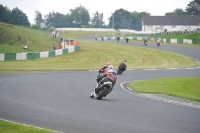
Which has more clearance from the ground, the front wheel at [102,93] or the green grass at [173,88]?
the front wheel at [102,93]

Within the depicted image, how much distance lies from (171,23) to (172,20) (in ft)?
4.38

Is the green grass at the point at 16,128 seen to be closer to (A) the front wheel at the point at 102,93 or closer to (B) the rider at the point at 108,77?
(A) the front wheel at the point at 102,93

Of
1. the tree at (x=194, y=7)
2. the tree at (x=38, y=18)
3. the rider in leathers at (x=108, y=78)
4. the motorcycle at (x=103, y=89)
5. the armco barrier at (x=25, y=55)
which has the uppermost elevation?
the tree at (x=194, y=7)

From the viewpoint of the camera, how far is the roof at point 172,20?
15338 cm

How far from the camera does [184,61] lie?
4762 cm

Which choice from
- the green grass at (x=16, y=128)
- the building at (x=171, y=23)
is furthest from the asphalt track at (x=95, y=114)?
the building at (x=171, y=23)

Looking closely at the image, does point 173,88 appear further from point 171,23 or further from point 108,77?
point 171,23

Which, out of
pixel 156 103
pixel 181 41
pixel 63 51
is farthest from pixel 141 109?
pixel 181 41

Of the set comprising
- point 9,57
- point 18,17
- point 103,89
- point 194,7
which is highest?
point 194,7

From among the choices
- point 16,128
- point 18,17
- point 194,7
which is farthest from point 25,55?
point 194,7

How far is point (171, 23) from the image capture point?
156125 mm

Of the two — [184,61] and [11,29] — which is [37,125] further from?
[11,29]

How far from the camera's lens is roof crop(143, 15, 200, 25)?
153 m

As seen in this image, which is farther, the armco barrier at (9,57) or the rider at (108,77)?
the armco barrier at (9,57)
